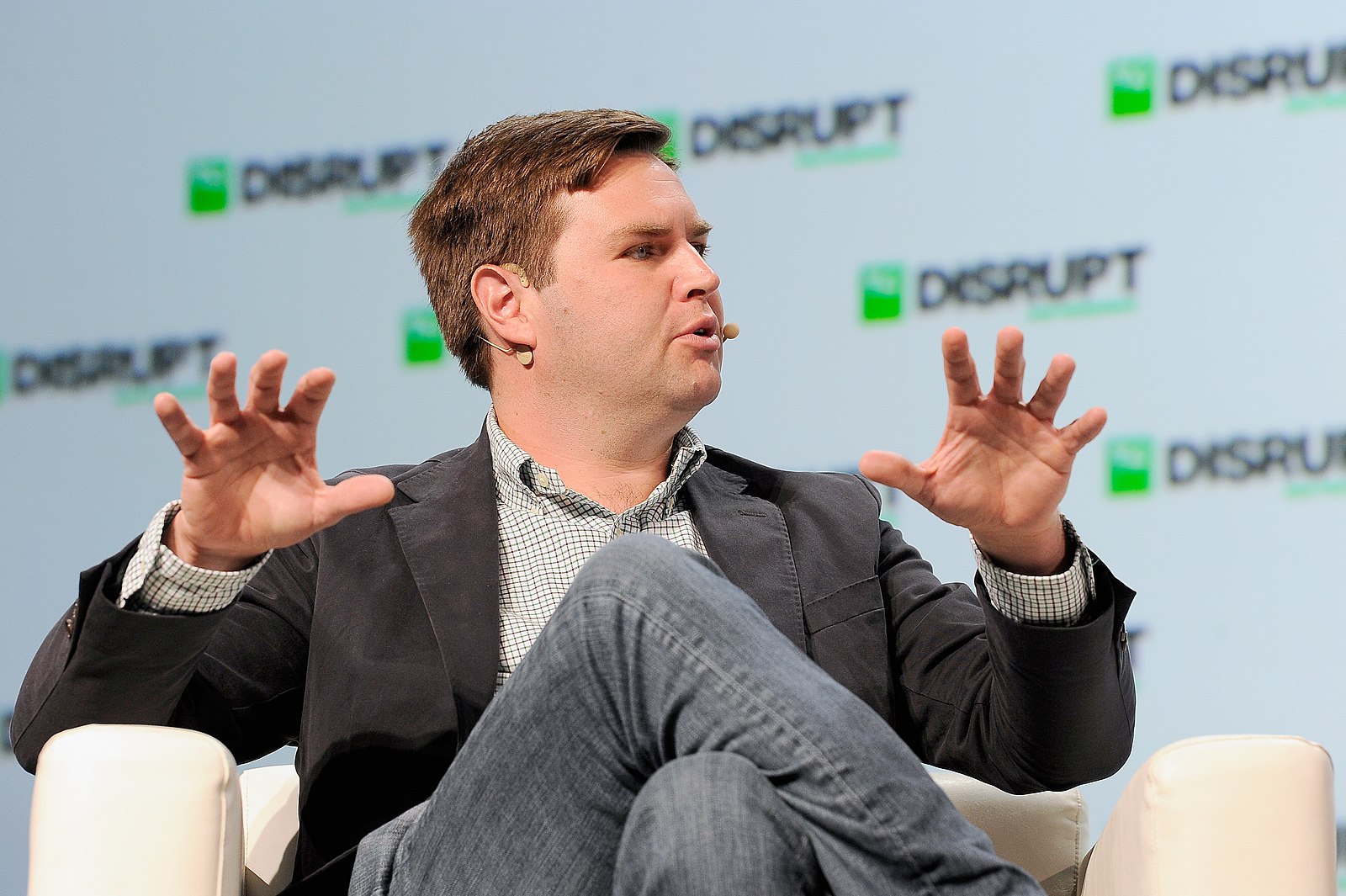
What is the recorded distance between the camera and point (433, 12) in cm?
248

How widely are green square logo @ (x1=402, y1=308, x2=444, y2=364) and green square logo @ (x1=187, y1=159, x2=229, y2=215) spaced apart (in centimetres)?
41

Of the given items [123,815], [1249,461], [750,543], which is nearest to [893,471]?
[750,543]

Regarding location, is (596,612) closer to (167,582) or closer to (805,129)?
(167,582)

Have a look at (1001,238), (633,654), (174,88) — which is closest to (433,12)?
(174,88)

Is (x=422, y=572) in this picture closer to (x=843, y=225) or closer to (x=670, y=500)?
(x=670, y=500)

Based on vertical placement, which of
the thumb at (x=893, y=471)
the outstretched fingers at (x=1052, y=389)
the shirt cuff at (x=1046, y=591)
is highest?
the outstretched fingers at (x=1052, y=389)

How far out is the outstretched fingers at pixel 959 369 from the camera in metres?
1.25

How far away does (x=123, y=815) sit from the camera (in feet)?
3.79

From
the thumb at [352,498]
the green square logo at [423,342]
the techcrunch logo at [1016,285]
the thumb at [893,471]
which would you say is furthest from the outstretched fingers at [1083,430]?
the green square logo at [423,342]

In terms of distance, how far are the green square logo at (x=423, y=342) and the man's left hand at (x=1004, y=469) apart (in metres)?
1.25

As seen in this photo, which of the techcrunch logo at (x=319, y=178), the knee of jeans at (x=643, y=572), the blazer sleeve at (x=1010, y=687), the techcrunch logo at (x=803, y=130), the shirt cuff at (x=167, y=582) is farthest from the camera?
the techcrunch logo at (x=319, y=178)

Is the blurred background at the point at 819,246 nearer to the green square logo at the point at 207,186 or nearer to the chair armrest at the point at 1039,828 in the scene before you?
the green square logo at the point at 207,186

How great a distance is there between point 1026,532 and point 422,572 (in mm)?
642

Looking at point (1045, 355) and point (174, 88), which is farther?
point (174, 88)
